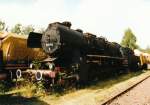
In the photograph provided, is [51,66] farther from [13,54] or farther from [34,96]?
[13,54]

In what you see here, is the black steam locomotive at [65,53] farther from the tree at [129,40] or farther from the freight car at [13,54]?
the tree at [129,40]

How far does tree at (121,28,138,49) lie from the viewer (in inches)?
3287

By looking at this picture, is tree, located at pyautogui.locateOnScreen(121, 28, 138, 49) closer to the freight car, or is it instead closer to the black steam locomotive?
the black steam locomotive

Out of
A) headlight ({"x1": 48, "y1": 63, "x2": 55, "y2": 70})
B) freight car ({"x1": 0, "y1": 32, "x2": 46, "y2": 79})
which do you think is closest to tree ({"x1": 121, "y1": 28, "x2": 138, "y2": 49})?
freight car ({"x1": 0, "y1": 32, "x2": 46, "y2": 79})

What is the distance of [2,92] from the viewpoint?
460 inches

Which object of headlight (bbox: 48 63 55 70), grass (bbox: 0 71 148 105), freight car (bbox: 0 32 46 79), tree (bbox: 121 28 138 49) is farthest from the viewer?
tree (bbox: 121 28 138 49)

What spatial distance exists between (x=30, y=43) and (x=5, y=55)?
193cm

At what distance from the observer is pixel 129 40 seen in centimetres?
8356

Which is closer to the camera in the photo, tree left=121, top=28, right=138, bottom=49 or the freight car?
the freight car

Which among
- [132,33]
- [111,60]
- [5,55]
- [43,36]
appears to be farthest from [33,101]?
[132,33]

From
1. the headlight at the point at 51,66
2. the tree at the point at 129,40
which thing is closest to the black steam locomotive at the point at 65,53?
the headlight at the point at 51,66

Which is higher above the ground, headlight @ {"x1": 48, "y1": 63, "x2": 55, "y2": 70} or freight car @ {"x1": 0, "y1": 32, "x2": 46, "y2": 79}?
freight car @ {"x1": 0, "y1": 32, "x2": 46, "y2": 79}

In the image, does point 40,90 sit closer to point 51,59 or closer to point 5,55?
point 51,59

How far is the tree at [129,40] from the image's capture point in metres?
83.5
